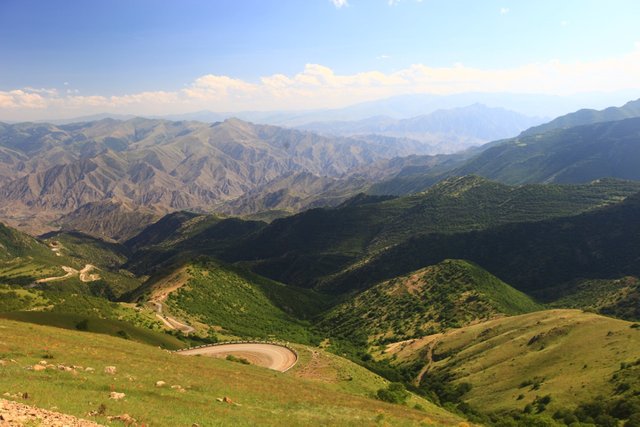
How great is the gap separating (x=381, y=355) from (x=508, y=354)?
3203 centimetres

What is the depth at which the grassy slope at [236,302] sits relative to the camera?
353ft

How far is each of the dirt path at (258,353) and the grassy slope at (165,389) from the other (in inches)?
480

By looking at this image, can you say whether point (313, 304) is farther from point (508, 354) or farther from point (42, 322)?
point (42, 322)

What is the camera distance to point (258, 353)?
6769 centimetres

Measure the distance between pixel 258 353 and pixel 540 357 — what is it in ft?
150

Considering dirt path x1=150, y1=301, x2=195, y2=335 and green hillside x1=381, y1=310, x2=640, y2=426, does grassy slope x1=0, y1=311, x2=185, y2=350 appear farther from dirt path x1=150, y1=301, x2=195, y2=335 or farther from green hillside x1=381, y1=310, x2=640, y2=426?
green hillside x1=381, y1=310, x2=640, y2=426

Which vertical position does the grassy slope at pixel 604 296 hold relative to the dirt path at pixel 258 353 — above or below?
below

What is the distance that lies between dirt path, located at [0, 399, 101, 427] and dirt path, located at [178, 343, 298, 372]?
39.7 m

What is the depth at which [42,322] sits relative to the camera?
5819 centimetres

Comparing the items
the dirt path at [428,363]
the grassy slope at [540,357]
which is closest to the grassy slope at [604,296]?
the grassy slope at [540,357]

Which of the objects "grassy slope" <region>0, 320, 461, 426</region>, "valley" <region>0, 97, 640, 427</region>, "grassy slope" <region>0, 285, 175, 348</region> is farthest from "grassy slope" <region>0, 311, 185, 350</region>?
"grassy slope" <region>0, 320, 461, 426</region>

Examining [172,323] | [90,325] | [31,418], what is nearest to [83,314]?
[90,325]

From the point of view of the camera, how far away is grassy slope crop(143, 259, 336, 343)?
107600 millimetres

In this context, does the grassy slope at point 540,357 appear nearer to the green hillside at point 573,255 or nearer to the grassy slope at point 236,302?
the grassy slope at point 236,302
